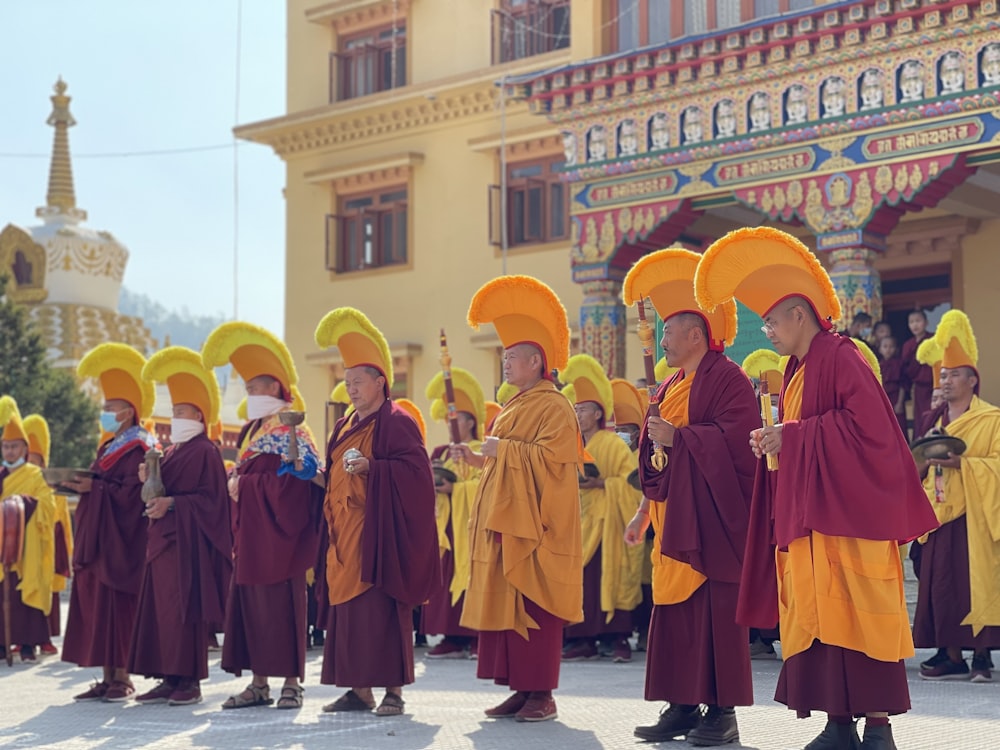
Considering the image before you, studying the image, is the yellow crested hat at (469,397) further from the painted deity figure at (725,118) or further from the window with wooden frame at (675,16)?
the window with wooden frame at (675,16)

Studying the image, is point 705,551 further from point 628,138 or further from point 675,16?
point 675,16

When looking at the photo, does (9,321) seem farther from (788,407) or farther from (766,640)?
(788,407)

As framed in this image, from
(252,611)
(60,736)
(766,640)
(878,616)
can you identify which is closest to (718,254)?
(878,616)

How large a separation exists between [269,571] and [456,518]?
12.3 ft

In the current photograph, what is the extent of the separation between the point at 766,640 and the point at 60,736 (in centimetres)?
442

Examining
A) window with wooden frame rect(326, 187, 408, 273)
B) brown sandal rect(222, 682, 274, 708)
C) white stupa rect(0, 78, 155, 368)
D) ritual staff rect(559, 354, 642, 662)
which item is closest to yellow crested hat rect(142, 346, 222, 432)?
brown sandal rect(222, 682, 274, 708)

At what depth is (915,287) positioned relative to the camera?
1598cm

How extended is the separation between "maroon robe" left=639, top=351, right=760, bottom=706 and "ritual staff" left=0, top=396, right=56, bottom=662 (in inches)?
232

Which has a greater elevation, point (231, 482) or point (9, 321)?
point (9, 321)

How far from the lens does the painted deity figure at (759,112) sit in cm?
1325

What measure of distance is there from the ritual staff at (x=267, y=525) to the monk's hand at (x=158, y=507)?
35cm

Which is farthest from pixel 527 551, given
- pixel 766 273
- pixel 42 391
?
pixel 42 391

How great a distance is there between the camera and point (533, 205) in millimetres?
18281

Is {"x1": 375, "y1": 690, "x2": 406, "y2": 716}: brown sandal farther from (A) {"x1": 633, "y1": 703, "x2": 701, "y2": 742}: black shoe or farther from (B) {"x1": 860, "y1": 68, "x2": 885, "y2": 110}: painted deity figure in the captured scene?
(B) {"x1": 860, "y1": 68, "x2": 885, "y2": 110}: painted deity figure
